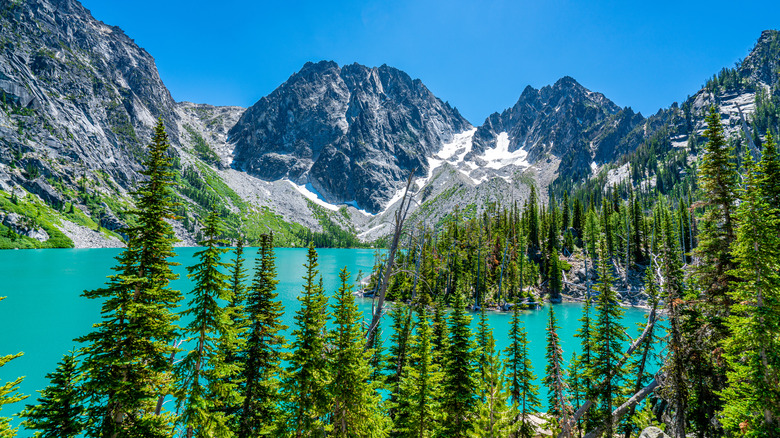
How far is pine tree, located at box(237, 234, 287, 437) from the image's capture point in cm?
1442

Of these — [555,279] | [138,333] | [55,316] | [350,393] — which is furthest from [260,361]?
[555,279]

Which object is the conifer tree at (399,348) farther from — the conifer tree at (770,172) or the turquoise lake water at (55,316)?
the conifer tree at (770,172)

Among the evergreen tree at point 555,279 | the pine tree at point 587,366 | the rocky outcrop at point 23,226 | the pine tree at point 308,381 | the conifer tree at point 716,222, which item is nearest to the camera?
the pine tree at point 308,381

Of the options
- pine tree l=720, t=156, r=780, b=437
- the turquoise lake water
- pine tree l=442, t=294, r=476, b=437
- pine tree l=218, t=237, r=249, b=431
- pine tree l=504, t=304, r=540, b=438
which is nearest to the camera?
pine tree l=720, t=156, r=780, b=437

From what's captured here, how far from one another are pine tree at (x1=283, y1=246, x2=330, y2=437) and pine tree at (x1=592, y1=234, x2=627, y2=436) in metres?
15.6

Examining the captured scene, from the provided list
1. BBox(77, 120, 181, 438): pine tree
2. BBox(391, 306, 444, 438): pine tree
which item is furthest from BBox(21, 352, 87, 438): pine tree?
BBox(391, 306, 444, 438): pine tree

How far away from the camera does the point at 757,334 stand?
11148 millimetres

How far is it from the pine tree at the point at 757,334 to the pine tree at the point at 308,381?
47.9 feet

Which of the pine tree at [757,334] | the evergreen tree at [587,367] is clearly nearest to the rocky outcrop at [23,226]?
the evergreen tree at [587,367]

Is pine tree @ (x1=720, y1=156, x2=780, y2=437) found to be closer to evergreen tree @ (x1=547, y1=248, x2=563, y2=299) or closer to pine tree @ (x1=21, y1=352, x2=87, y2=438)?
pine tree @ (x1=21, y1=352, x2=87, y2=438)

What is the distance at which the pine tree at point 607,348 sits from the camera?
17.5 meters

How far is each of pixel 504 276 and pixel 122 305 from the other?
2943 inches

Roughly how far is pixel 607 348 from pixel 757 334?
7583 mm

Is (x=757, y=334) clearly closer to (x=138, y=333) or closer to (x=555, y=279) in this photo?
(x=138, y=333)
